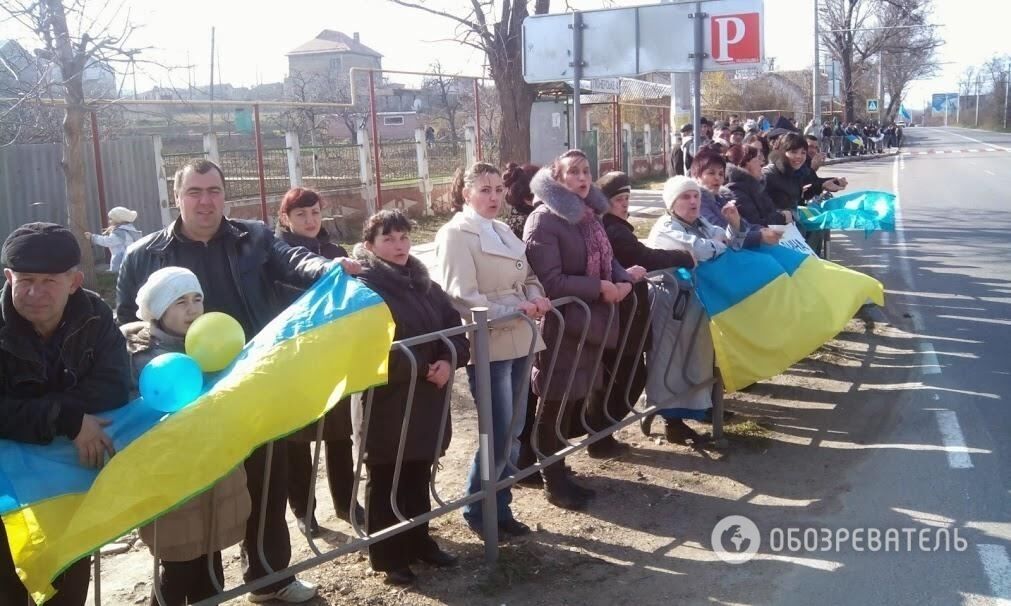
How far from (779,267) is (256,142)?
11.0 metres

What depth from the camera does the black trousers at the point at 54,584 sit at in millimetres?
3027

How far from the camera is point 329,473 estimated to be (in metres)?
4.89

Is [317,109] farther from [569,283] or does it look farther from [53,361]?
[53,361]

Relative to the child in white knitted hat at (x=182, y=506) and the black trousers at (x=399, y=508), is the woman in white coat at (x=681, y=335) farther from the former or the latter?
the child in white knitted hat at (x=182, y=506)

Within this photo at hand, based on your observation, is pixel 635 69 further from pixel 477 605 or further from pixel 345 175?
pixel 345 175

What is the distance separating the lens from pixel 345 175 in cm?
1786

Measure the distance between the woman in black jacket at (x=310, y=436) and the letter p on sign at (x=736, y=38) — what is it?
515 centimetres

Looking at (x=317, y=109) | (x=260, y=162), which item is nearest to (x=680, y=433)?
(x=260, y=162)

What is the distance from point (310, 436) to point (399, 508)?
1.75 feet

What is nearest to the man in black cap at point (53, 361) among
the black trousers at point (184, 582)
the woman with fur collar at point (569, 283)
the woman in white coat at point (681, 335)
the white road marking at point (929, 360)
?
the black trousers at point (184, 582)

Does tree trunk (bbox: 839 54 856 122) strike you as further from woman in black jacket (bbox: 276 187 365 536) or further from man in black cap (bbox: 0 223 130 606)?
man in black cap (bbox: 0 223 130 606)

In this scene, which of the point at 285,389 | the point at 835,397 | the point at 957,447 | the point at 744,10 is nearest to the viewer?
the point at 285,389

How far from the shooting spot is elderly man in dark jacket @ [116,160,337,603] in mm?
3826

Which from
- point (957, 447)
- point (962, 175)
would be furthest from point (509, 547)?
point (962, 175)
